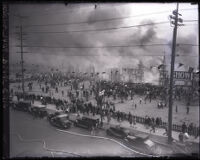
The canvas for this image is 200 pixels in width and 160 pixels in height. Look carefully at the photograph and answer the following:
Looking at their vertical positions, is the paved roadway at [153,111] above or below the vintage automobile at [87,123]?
below

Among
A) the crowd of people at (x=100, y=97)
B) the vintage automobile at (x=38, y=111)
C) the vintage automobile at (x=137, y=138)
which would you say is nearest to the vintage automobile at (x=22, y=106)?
the vintage automobile at (x=38, y=111)

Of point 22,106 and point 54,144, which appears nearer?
point 54,144

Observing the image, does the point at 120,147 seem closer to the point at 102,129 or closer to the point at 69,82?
the point at 102,129

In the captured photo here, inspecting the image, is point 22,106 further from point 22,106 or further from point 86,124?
point 86,124

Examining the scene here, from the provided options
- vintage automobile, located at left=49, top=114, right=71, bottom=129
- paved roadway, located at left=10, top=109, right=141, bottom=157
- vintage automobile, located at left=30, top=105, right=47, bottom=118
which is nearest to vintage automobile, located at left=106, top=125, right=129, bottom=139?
paved roadway, located at left=10, top=109, right=141, bottom=157

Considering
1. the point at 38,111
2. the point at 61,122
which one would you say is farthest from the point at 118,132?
the point at 38,111

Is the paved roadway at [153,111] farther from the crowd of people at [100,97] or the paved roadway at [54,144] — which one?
the paved roadway at [54,144]

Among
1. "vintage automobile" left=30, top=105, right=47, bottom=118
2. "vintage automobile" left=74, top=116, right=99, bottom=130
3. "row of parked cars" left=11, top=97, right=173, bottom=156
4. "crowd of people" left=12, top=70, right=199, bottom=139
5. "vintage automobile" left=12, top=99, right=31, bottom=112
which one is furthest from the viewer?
"vintage automobile" left=12, top=99, right=31, bottom=112

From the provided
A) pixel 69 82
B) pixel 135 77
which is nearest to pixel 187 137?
pixel 69 82

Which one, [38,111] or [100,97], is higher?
[100,97]

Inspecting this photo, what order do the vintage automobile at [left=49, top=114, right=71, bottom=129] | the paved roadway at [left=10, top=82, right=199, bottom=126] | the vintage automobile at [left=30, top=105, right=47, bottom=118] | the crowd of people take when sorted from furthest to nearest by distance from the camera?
the paved roadway at [left=10, top=82, right=199, bottom=126], the vintage automobile at [left=30, top=105, right=47, bottom=118], the crowd of people, the vintage automobile at [left=49, top=114, right=71, bottom=129]

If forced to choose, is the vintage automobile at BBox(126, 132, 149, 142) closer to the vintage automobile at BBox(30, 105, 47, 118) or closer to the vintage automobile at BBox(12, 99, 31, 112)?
the vintage automobile at BBox(30, 105, 47, 118)
